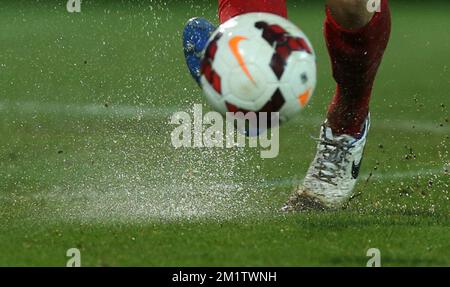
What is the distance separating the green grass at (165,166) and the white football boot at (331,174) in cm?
12

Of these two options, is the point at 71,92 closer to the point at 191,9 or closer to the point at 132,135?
the point at 132,135

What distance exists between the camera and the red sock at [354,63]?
448 centimetres

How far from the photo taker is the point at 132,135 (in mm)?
6379

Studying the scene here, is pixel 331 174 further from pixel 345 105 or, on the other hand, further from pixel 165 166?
→ pixel 165 166

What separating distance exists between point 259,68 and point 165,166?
1786 millimetres

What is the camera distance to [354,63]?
4.51m

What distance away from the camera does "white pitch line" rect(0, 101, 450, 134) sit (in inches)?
273

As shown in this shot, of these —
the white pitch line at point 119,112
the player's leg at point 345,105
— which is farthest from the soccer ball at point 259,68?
the white pitch line at point 119,112

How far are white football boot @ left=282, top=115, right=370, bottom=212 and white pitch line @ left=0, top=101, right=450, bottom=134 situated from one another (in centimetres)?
214

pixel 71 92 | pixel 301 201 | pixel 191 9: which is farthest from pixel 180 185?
pixel 191 9

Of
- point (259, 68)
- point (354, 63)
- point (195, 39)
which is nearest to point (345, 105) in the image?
point (354, 63)

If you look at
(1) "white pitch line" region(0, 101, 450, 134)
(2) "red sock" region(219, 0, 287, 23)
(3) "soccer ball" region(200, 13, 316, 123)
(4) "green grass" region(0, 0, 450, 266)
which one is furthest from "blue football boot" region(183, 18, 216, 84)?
(1) "white pitch line" region(0, 101, 450, 134)

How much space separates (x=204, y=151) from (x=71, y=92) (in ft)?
7.42

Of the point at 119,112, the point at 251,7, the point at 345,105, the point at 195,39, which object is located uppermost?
the point at 119,112
